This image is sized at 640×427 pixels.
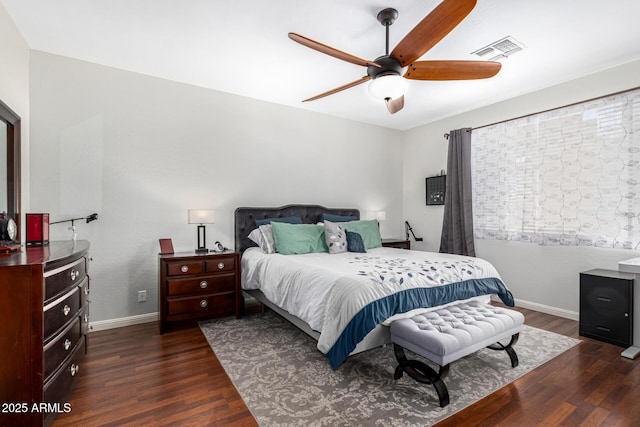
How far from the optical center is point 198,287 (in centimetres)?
323

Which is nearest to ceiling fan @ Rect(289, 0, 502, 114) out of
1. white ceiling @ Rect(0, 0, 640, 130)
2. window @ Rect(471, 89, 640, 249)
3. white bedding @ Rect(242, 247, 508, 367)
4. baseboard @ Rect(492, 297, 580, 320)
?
white ceiling @ Rect(0, 0, 640, 130)

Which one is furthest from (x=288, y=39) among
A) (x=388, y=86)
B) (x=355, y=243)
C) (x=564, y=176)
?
(x=564, y=176)

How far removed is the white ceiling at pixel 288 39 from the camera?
7.58 feet

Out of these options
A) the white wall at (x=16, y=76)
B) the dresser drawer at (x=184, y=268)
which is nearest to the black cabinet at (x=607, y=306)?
the dresser drawer at (x=184, y=268)

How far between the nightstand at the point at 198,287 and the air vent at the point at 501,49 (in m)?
3.24

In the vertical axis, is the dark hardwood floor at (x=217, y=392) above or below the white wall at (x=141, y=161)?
below

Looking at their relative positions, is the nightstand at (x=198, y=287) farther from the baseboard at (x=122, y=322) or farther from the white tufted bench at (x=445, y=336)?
the white tufted bench at (x=445, y=336)

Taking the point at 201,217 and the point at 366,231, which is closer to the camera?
the point at 201,217

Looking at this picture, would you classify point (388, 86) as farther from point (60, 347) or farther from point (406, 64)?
point (60, 347)

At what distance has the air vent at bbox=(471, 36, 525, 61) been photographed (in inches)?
108

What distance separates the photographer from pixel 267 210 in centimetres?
416

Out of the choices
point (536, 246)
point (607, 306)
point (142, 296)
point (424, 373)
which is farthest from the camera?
point (536, 246)

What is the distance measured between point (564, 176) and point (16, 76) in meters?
5.48

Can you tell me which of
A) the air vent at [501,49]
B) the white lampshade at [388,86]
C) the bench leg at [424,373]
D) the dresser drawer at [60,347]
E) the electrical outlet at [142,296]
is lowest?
the bench leg at [424,373]
